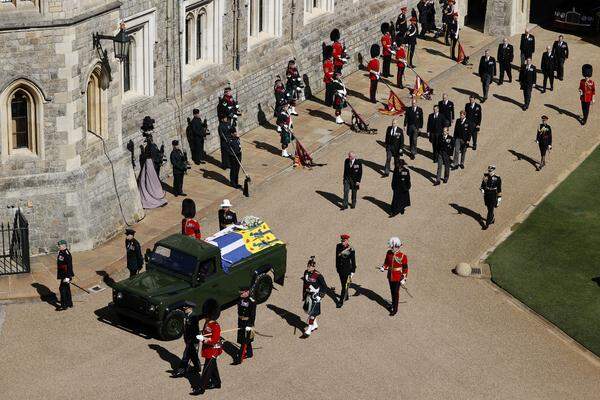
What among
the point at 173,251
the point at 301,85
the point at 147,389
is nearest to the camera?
the point at 147,389

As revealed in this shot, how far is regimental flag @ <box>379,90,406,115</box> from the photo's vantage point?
5175cm

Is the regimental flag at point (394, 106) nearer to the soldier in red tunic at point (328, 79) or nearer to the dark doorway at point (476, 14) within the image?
the soldier in red tunic at point (328, 79)

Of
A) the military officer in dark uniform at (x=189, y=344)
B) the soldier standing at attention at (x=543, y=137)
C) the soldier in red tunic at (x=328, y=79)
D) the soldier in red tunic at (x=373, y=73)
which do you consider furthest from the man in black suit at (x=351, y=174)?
the military officer in dark uniform at (x=189, y=344)

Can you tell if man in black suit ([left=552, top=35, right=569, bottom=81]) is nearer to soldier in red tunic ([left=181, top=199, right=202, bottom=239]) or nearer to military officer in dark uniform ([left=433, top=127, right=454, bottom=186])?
military officer in dark uniform ([left=433, top=127, right=454, bottom=186])

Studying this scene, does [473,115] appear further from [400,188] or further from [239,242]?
[239,242]

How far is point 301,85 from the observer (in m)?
50.5

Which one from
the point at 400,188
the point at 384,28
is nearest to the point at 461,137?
the point at 400,188

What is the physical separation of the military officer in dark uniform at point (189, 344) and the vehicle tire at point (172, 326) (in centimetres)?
82

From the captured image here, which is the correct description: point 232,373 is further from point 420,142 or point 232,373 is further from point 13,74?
point 420,142

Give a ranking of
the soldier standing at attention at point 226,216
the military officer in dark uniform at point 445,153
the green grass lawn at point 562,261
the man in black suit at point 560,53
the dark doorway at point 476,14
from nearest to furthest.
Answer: the green grass lawn at point 562,261 → the soldier standing at attention at point 226,216 → the military officer in dark uniform at point 445,153 → the man in black suit at point 560,53 → the dark doorway at point 476,14

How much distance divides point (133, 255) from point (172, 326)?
3.19 metres

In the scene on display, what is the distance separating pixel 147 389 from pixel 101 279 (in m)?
6.10

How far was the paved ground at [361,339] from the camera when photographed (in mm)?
33000

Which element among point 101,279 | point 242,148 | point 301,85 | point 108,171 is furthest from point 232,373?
point 301,85
